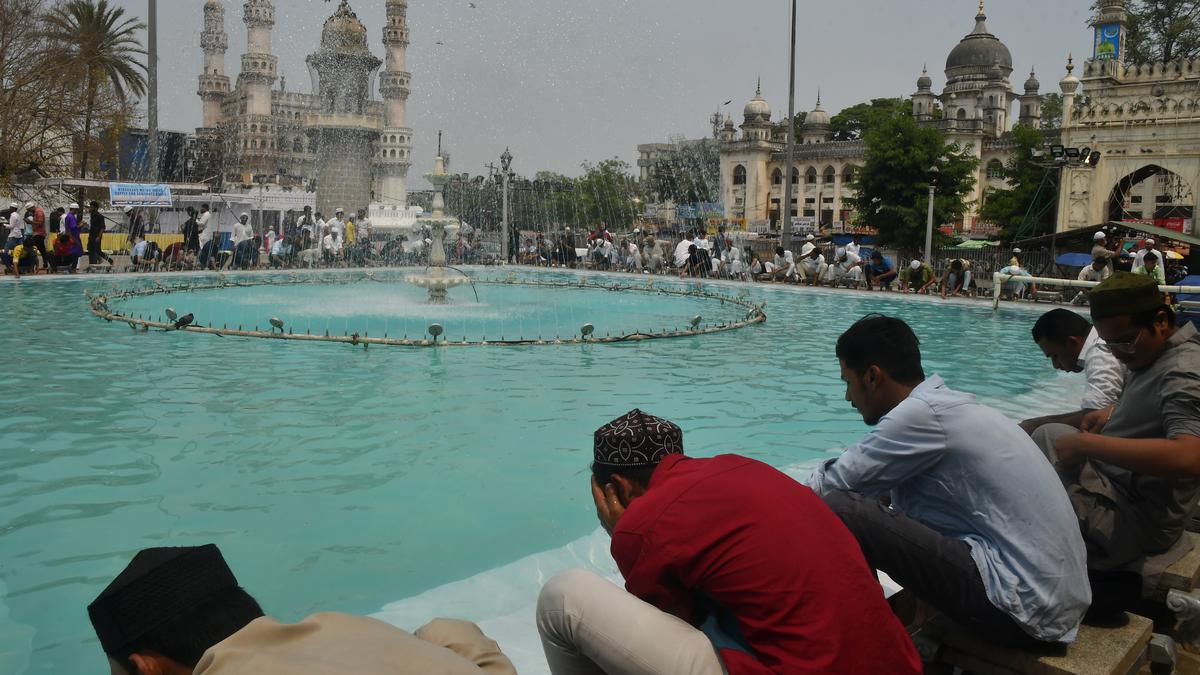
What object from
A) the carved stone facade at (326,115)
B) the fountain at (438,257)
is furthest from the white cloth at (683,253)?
the carved stone facade at (326,115)

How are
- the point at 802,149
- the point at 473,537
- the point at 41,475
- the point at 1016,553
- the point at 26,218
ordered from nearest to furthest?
the point at 1016,553 → the point at 473,537 → the point at 41,475 → the point at 26,218 → the point at 802,149

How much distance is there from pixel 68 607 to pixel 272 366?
655cm

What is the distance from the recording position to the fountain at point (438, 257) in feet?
58.1

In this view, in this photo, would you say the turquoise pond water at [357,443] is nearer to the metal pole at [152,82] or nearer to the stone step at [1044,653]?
the stone step at [1044,653]

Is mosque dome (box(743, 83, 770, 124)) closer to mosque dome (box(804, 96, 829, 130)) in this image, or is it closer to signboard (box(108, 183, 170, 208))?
mosque dome (box(804, 96, 829, 130))

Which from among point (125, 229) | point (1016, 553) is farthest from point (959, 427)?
point (125, 229)

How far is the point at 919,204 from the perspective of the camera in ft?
123

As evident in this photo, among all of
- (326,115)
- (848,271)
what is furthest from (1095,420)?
(326,115)

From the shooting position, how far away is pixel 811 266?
979 inches

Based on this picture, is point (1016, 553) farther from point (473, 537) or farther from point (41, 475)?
point (41, 475)

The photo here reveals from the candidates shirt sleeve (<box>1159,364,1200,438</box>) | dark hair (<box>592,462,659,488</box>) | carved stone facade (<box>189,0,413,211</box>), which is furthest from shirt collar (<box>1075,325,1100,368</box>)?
carved stone facade (<box>189,0,413,211</box>)

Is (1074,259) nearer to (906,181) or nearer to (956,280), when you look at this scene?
(956,280)

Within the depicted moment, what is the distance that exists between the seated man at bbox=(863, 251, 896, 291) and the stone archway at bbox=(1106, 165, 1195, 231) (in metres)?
17.9

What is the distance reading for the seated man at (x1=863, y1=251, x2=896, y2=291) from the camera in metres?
23.3
